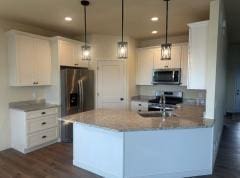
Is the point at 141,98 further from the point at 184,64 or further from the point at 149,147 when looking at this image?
the point at 149,147

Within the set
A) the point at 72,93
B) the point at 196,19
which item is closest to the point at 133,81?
the point at 72,93

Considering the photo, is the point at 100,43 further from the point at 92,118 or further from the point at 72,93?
the point at 92,118

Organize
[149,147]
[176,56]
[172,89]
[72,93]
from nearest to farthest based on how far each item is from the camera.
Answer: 1. [149,147]
2. [72,93]
3. [176,56]
4. [172,89]

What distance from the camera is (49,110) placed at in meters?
4.21

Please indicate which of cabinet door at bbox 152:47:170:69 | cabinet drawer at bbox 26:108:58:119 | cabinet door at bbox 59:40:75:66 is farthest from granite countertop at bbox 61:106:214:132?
cabinet door at bbox 152:47:170:69

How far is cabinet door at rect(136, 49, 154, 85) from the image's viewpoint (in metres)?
5.46

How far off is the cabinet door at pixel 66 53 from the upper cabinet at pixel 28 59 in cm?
32

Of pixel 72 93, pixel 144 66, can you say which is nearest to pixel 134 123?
pixel 72 93

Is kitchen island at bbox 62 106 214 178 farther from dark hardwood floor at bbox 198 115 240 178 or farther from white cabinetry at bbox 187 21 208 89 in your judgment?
white cabinetry at bbox 187 21 208 89

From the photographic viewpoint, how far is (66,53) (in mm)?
4512

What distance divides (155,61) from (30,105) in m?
3.48

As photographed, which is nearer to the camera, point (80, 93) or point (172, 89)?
point (80, 93)

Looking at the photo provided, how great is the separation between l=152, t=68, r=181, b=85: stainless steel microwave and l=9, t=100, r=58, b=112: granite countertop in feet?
9.26

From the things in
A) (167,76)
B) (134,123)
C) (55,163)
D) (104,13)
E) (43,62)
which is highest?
(104,13)
